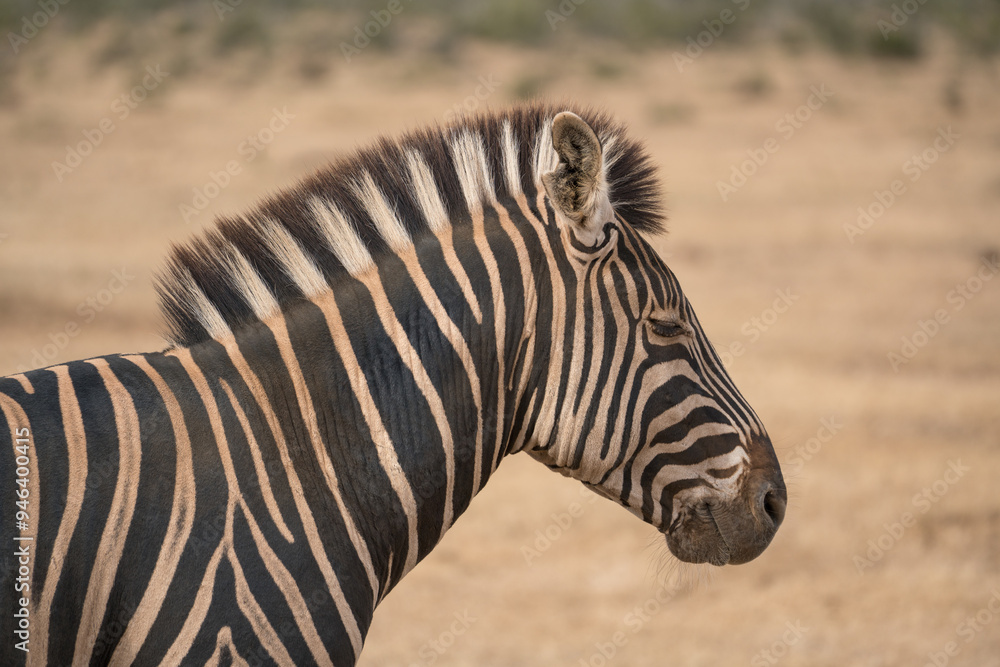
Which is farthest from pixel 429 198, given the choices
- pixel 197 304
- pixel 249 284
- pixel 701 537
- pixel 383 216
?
pixel 701 537

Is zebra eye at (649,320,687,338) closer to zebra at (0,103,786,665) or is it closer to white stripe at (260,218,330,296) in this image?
zebra at (0,103,786,665)

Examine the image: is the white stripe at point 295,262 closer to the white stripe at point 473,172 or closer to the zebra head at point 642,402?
the white stripe at point 473,172

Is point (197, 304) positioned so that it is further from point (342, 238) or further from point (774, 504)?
point (774, 504)

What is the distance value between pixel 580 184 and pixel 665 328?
0.57 m

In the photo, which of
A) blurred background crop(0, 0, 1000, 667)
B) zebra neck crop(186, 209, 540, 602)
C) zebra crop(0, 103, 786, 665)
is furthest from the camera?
blurred background crop(0, 0, 1000, 667)

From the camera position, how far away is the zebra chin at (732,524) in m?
2.95

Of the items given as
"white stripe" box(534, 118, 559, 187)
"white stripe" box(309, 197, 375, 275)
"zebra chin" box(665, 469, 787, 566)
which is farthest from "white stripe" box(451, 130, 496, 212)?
"zebra chin" box(665, 469, 787, 566)

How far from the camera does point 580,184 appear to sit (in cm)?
283

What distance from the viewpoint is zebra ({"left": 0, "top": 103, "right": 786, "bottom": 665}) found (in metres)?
2.48

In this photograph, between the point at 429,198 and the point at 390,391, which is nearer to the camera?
the point at 390,391

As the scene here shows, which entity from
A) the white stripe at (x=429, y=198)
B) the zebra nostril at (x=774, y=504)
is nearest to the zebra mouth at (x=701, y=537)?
the zebra nostril at (x=774, y=504)

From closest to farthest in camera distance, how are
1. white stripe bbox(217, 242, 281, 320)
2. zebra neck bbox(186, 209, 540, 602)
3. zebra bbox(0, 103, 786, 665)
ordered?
zebra bbox(0, 103, 786, 665), zebra neck bbox(186, 209, 540, 602), white stripe bbox(217, 242, 281, 320)

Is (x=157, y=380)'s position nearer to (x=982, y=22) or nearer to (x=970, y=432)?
(x=970, y=432)

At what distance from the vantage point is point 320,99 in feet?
82.9
